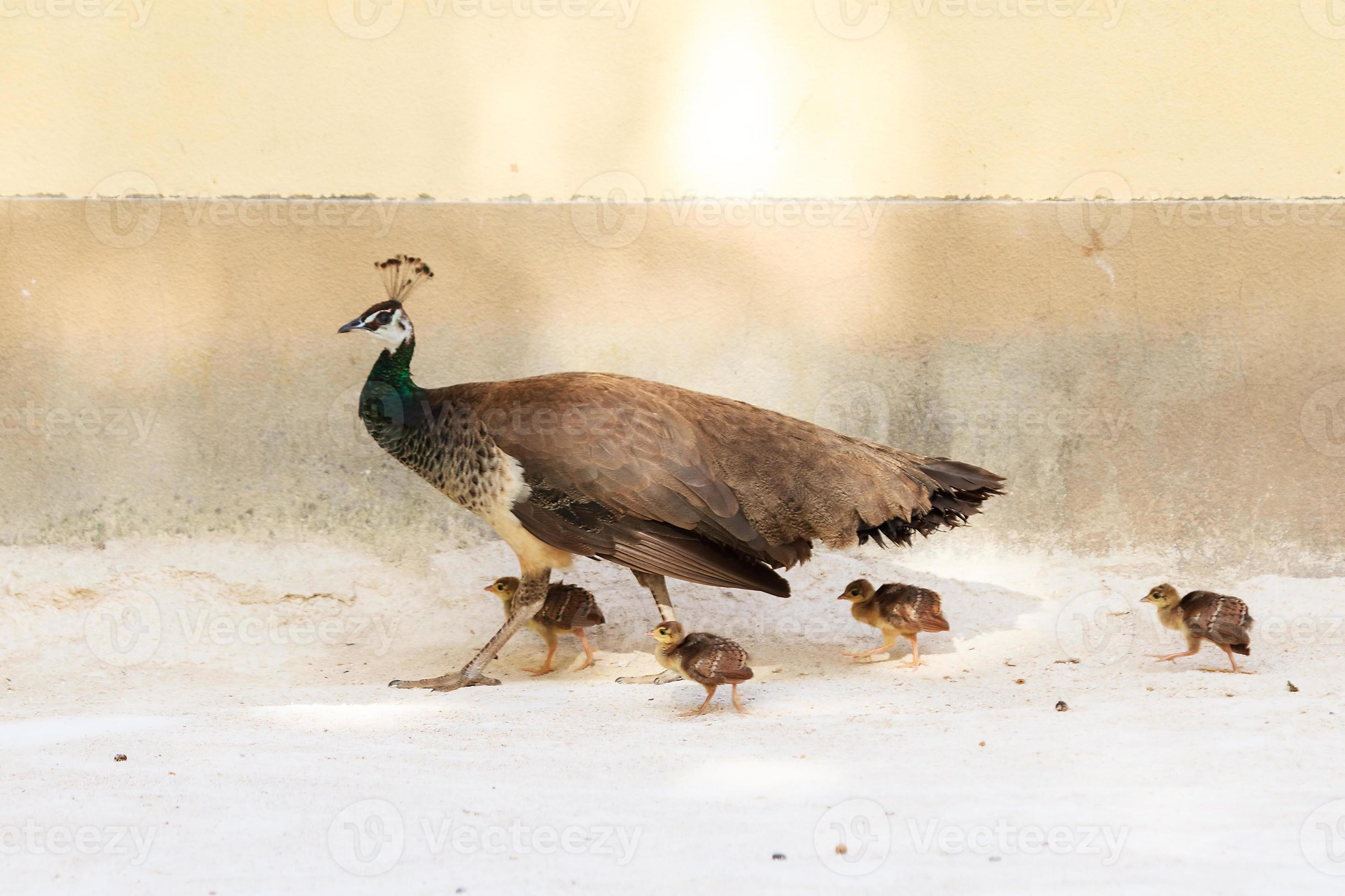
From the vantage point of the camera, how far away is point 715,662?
396cm

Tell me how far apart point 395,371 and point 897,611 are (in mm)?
1987

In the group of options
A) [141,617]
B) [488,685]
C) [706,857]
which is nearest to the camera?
[706,857]

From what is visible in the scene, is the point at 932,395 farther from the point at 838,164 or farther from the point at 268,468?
the point at 268,468

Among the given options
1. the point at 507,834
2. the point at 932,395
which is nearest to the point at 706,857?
the point at 507,834

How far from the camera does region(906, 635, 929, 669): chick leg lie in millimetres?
4562

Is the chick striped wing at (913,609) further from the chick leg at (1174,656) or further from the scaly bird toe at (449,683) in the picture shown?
the scaly bird toe at (449,683)

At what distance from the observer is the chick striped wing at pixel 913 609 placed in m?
4.43

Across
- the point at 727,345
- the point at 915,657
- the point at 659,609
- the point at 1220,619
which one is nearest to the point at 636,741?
the point at 659,609

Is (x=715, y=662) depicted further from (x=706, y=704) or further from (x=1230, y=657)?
(x=1230, y=657)

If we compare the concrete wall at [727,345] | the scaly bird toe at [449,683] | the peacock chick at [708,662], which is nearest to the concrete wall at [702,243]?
the concrete wall at [727,345]

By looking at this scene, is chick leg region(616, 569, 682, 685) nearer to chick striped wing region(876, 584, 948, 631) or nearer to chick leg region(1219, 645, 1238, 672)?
chick striped wing region(876, 584, 948, 631)

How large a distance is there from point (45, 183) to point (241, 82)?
2.96ft

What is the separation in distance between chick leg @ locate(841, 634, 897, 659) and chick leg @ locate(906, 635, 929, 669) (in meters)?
0.06

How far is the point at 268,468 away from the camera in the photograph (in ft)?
17.2
